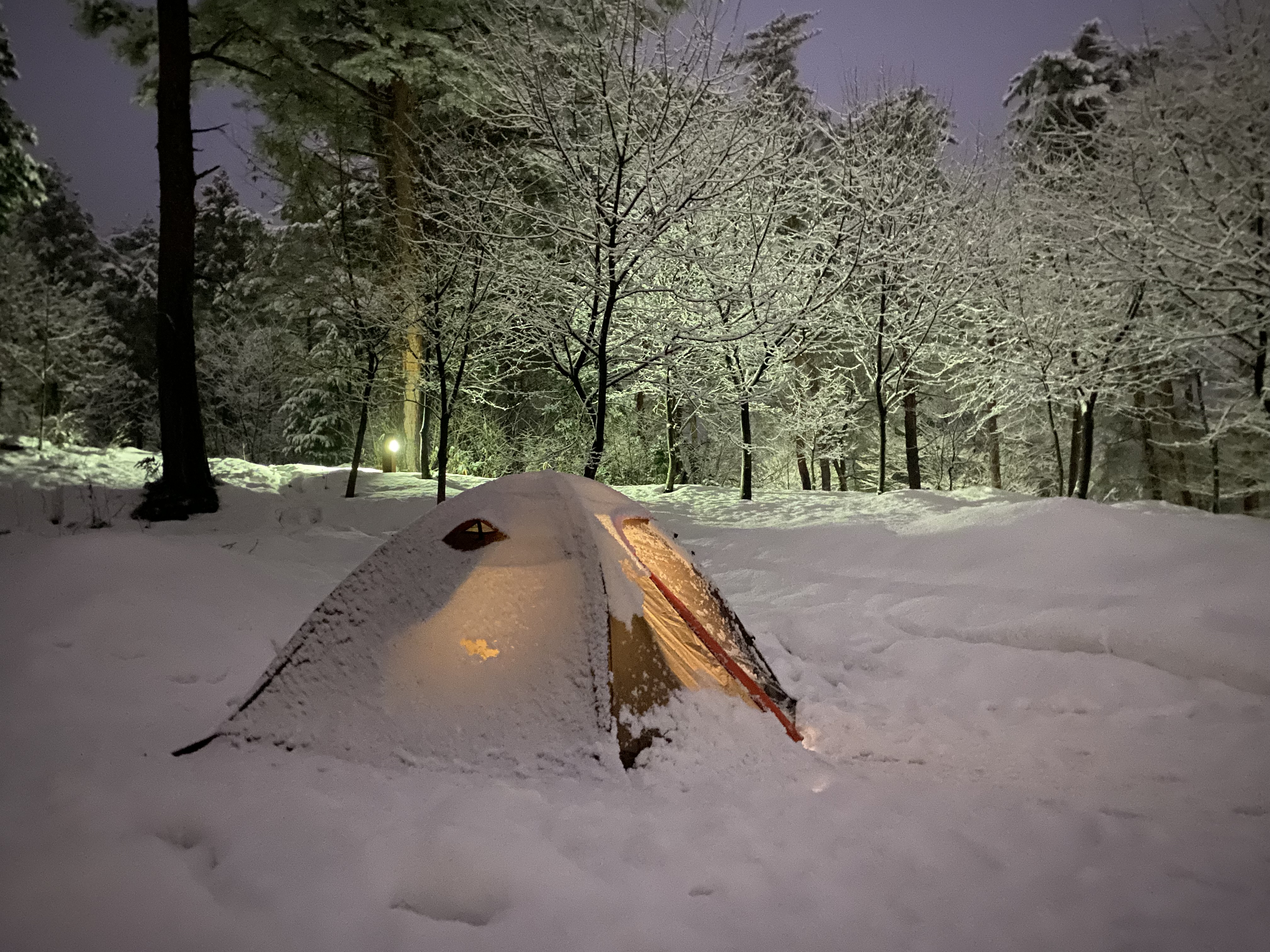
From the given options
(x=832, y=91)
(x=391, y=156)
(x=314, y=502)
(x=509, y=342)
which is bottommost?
Answer: (x=314, y=502)

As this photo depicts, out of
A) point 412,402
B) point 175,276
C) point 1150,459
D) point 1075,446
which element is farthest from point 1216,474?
point 175,276

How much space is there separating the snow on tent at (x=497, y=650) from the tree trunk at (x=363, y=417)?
30.5 ft

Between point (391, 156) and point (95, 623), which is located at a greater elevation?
point (391, 156)

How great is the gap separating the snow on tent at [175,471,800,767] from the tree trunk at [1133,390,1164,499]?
19.1 metres

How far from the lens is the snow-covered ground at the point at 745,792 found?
6.66 feet

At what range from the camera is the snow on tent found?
2.97 metres

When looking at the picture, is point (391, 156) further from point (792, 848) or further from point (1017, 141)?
point (792, 848)

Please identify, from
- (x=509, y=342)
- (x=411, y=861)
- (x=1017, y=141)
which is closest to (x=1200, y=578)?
(x=411, y=861)

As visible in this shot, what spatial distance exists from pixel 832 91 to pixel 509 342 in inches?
354

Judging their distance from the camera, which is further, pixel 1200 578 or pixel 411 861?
pixel 1200 578

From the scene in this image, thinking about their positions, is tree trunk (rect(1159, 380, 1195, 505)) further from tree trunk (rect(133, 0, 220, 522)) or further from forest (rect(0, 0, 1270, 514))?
tree trunk (rect(133, 0, 220, 522))

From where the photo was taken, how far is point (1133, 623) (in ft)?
15.3

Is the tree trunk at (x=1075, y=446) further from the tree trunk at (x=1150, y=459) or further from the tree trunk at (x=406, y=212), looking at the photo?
the tree trunk at (x=406, y=212)

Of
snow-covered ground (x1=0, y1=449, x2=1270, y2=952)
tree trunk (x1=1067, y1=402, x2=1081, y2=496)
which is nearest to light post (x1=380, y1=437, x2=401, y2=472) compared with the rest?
snow-covered ground (x1=0, y1=449, x2=1270, y2=952)
